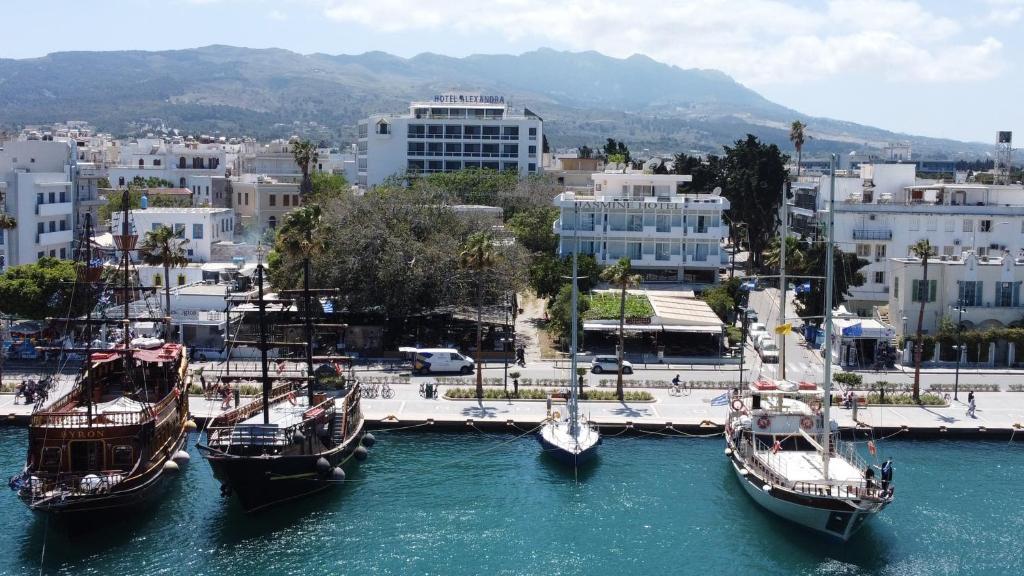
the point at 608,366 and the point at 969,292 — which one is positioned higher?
the point at 969,292

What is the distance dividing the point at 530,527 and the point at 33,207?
199ft

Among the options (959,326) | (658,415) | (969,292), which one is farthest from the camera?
(969,292)

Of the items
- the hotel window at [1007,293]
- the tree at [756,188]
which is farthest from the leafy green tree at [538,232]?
the hotel window at [1007,293]

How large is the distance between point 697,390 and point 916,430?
39.1 ft

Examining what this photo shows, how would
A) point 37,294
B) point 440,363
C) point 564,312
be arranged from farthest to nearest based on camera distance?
Answer: point 564,312 → point 37,294 → point 440,363

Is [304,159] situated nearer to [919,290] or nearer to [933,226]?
[933,226]

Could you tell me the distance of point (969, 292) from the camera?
67.6m

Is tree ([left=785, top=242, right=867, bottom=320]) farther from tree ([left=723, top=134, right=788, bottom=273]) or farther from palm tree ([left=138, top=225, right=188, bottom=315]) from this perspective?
palm tree ([left=138, top=225, right=188, bottom=315])

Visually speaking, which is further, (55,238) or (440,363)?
(55,238)

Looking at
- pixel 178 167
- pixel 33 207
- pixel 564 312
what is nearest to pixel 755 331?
pixel 564 312

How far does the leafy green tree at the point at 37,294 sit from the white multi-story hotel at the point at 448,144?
241 ft

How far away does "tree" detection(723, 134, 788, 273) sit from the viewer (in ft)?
312

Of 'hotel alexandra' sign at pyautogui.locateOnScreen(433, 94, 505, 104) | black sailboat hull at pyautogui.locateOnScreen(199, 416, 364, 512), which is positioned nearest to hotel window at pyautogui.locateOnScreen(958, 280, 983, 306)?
black sailboat hull at pyautogui.locateOnScreen(199, 416, 364, 512)

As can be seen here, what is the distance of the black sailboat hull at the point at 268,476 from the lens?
41.0m
